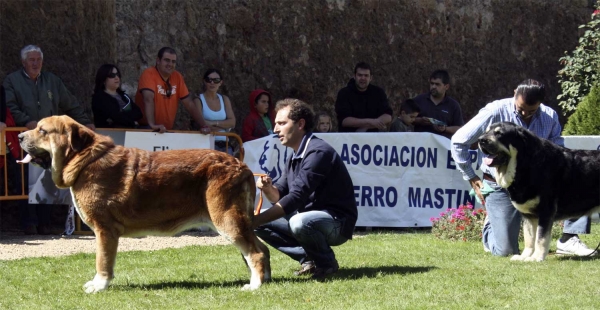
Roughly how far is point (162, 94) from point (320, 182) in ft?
17.2

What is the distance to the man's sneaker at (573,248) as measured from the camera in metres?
9.72

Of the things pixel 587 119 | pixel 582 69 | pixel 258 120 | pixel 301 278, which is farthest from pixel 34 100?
pixel 582 69

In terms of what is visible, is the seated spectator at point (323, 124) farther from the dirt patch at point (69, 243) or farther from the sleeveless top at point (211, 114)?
the dirt patch at point (69, 243)

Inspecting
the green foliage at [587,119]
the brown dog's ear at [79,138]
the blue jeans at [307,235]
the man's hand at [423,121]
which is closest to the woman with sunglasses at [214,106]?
the man's hand at [423,121]

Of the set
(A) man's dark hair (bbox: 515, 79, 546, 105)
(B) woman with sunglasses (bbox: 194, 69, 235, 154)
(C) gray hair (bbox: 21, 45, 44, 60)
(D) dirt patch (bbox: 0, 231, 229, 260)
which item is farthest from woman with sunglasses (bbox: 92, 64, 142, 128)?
(A) man's dark hair (bbox: 515, 79, 546, 105)

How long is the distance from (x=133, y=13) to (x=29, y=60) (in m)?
3.00

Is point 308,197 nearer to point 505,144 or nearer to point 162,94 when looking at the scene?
point 505,144

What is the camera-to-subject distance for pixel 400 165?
43.1 ft

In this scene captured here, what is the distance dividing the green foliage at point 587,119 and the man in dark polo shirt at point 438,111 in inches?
83.3

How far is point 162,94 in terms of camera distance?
12625mm

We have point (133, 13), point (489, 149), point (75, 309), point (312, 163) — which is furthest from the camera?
point (133, 13)

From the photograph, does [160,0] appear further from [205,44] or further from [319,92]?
[319,92]

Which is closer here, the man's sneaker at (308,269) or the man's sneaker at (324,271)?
the man's sneaker at (324,271)

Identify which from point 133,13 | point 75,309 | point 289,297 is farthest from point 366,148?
point 75,309
